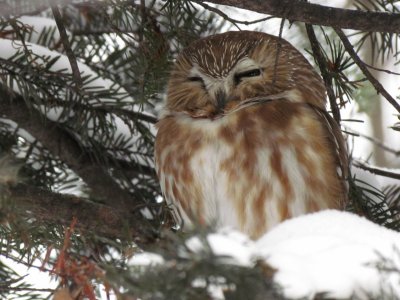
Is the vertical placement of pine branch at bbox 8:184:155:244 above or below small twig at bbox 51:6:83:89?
below

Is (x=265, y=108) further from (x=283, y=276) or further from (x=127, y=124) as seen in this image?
(x=283, y=276)

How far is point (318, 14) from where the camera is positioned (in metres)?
2.14

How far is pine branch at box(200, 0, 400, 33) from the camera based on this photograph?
6.90 ft

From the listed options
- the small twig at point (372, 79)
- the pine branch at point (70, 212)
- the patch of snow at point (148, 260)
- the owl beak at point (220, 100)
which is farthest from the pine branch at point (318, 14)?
the patch of snow at point (148, 260)

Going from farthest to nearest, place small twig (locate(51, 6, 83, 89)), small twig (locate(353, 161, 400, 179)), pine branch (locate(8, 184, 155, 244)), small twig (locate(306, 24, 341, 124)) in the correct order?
small twig (locate(353, 161, 400, 179)), small twig (locate(306, 24, 341, 124)), small twig (locate(51, 6, 83, 89)), pine branch (locate(8, 184, 155, 244))

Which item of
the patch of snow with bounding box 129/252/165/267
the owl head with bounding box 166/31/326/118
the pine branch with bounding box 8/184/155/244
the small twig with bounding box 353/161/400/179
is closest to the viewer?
the patch of snow with bounding box 129/252/165/267

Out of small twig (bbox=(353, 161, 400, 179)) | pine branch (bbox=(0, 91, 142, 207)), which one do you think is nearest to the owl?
small twig (bbox=(353, 161, 400, 179))

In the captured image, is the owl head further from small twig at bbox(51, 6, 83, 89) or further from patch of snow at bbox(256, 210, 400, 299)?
patch of snow at bbox(256, 210, 400, 299)

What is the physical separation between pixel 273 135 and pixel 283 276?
154 centimetres

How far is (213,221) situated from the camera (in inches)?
49.2

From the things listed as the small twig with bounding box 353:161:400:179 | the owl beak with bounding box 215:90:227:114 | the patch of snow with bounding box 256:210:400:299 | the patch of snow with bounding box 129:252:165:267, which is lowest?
the patch of snow with bounding box 256:210:400:299

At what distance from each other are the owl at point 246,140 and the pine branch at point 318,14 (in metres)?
0.53

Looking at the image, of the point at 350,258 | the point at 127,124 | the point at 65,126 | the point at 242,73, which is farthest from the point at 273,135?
the point at 350,258

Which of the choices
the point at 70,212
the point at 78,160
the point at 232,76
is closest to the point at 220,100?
the point at 232,76
